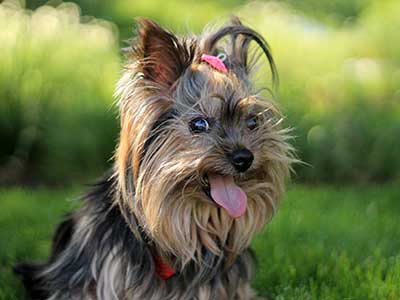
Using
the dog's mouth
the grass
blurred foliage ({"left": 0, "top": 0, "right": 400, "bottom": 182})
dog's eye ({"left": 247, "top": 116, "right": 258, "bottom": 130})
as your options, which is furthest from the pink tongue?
blurred foliage ({"left": 0, "top": 0, "right": 400, "bottom": 182})

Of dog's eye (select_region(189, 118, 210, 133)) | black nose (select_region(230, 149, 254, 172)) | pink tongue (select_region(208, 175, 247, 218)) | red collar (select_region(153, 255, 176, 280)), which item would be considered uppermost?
dog's eye (select_region(189, 118, 210, 133))

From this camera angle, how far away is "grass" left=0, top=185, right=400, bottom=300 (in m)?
5.32

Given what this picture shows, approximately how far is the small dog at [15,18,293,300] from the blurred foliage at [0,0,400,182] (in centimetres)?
409

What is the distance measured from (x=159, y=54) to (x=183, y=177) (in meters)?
0.62

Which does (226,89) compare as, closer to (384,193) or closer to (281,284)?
(281,284)

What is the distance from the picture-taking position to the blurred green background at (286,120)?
7.24 meters

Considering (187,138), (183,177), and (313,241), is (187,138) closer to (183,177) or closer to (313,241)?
(183,177)

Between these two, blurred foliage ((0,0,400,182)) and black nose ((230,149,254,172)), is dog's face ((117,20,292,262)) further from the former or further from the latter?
blurred foliage ((0,0,400,182))

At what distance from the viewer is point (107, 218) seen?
4.45 meters

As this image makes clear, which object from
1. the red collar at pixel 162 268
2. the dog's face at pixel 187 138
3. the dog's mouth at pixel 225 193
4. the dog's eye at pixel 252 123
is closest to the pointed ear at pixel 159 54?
the dog's face at pixel 187 138

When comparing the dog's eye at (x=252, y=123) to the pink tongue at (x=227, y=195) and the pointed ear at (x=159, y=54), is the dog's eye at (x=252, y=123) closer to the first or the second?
the pink tongue at (x=227, y=195)

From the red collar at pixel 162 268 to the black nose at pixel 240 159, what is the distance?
0.76 m

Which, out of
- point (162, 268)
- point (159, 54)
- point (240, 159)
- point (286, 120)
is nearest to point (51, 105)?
point (286, 120)

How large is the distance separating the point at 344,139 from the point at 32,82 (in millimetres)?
3512
